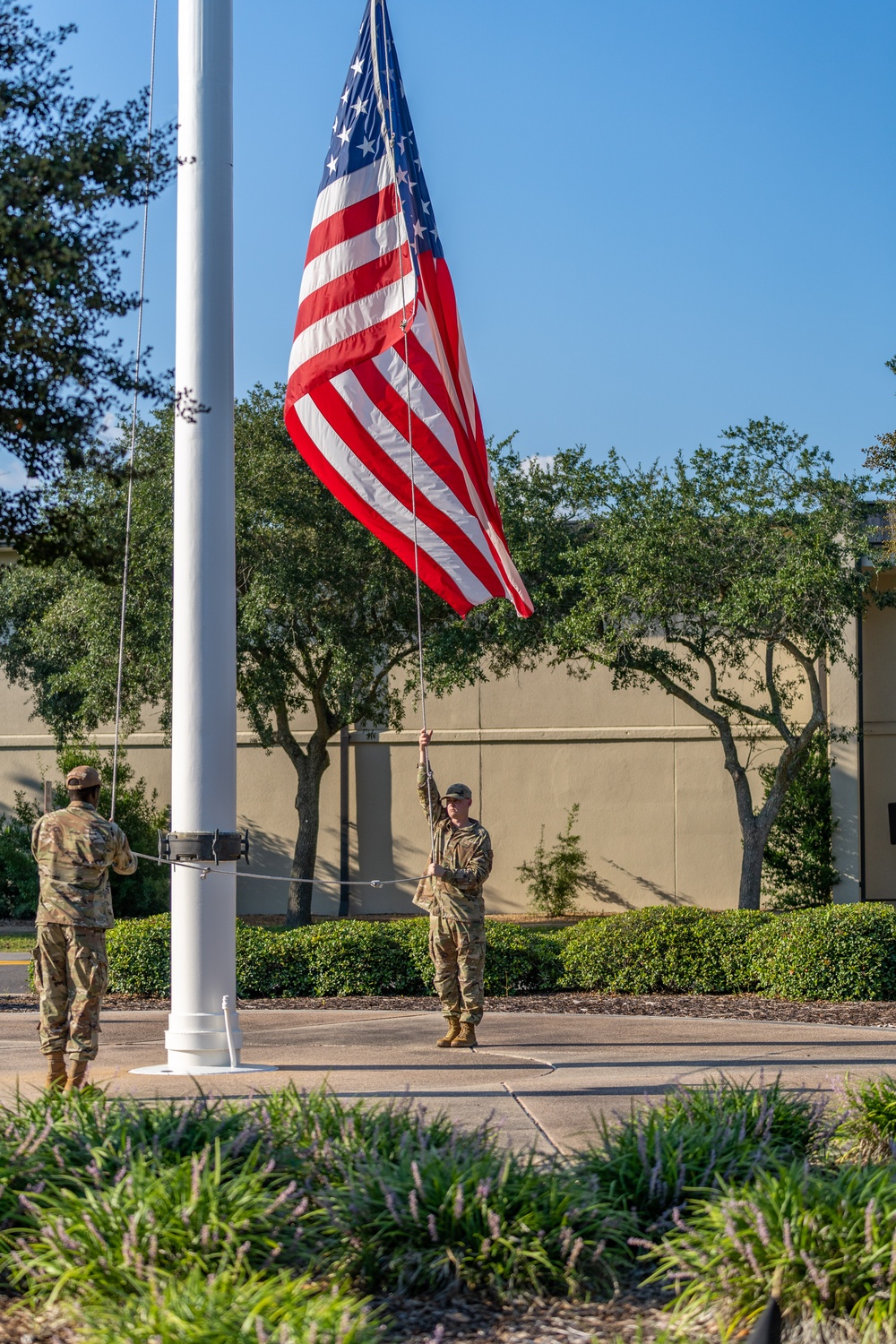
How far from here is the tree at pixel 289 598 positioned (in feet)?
63.6

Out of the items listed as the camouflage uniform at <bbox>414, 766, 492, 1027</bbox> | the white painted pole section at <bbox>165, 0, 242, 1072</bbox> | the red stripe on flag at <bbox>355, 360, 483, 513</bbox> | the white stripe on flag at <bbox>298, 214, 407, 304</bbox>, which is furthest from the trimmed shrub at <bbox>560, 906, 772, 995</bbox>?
the white stripe on flag at <bbox>298, 214, 407, 304</bbox>

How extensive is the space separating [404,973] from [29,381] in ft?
25.3

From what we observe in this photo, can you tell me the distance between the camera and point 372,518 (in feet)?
31.6

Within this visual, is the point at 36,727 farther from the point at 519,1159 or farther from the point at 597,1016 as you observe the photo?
the point at 519,1159

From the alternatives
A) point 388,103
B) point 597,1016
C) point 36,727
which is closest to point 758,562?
point 597,1016

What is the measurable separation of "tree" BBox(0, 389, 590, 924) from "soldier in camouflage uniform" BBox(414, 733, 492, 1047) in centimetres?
913

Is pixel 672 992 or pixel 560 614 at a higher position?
pixel 560 614

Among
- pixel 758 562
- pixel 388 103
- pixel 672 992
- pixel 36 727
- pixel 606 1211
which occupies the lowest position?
pixel 672 992

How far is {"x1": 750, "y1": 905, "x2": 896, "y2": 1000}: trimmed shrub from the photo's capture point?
475 inches

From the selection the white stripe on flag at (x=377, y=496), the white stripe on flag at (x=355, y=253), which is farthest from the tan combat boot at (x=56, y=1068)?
the white stripe on flag at (x=355, y=253)

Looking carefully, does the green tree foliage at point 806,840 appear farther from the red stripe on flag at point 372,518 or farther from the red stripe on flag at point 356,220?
the red stripe on flag at point 356,220

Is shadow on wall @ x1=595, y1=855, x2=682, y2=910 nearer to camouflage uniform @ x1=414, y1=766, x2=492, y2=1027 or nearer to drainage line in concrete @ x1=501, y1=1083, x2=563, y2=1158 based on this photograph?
camouflage uniform @ x1=414, y1=766, x2=492, y2=1027

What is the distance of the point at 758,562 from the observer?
17.3 m

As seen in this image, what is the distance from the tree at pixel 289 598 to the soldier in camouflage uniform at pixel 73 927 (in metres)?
10.7
